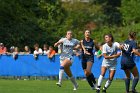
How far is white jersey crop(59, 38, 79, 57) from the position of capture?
2298cm

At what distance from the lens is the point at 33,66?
32.9m

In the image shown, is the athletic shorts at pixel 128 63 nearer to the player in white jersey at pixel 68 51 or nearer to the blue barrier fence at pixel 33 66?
the player in white jersey at pixel 68 51

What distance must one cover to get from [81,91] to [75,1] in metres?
48.6

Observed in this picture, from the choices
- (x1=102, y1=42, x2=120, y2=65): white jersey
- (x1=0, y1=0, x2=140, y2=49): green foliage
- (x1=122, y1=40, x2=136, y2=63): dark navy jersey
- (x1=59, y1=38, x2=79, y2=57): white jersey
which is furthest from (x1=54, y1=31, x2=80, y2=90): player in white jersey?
(x1=0, y1=0, x2=140, y2=49): green foliage

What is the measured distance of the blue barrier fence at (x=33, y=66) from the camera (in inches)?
1264

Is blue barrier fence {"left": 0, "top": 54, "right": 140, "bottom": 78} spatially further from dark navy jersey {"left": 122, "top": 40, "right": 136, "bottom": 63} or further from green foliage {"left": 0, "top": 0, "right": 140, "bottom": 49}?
dark navy jersey {"left": 122, "top": 40, "right": 136, "bottom": 63}

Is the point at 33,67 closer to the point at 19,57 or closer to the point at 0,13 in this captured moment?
the point at 19,57

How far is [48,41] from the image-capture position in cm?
4772

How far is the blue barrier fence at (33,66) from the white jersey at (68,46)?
8.76 meters

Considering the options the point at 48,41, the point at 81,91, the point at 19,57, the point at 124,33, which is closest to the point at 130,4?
the point at 124,33

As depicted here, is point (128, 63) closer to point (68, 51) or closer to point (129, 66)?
point (129, 66)

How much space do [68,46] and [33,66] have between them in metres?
10.1

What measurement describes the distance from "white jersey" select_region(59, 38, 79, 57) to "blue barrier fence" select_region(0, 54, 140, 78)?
876 centimetres

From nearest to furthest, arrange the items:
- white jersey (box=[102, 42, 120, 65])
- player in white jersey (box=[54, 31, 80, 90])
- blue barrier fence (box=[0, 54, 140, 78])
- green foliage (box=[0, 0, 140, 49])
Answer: white jersey (box=[102, 42, 120, 65])
player in white jersey (box=[54, 31, 80, 90])
blue barrier fence (box=[0, 54, 140, 78])
green foliage (box=[0, 0, 140, 49])
